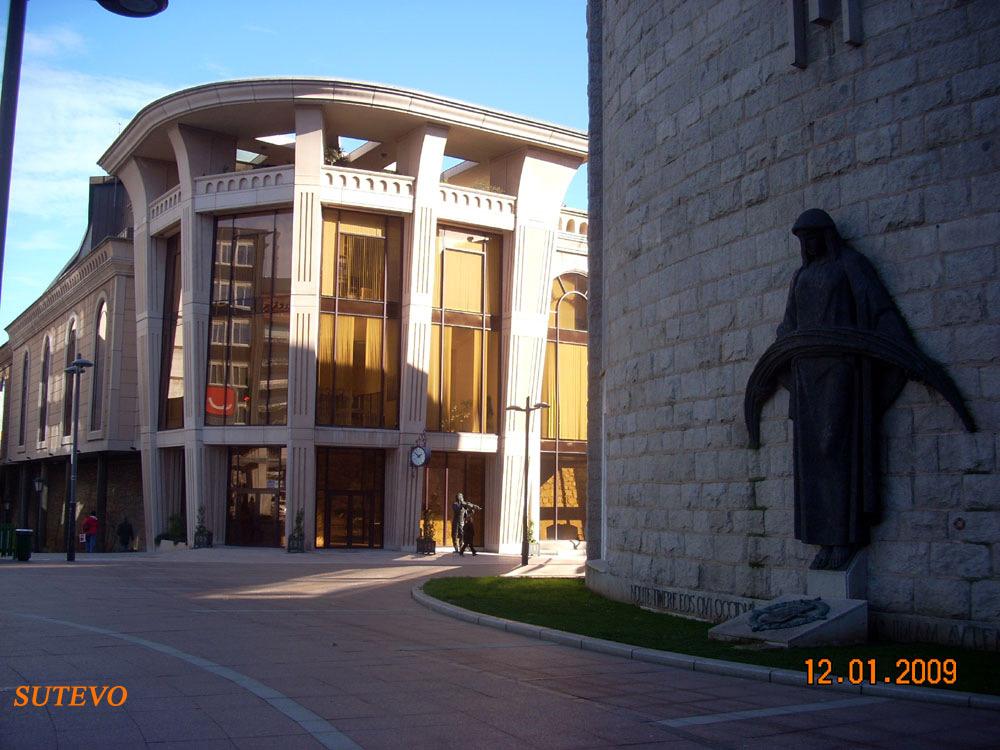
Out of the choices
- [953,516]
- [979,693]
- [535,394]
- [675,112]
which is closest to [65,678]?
[979,693]

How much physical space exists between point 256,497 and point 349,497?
3.47 metres

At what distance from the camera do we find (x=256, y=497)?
128 feet

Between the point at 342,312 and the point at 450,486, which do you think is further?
the point at 450,486

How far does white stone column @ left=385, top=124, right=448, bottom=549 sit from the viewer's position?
127ft

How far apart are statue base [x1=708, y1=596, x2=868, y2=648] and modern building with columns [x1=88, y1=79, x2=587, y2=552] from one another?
91.9ft

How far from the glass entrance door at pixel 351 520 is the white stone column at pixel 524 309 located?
4640mm

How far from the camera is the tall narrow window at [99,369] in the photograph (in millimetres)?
47281

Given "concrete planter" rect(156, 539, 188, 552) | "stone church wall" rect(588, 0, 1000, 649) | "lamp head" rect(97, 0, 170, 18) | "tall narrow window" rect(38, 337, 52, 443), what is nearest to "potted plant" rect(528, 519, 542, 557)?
"concrete planter" rect(156, 539, 188, 552)

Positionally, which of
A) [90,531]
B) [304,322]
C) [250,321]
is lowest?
[90,531]

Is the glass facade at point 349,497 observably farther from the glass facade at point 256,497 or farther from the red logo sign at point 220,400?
the red logo sign at point 220,400

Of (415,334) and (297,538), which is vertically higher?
(415,334)
